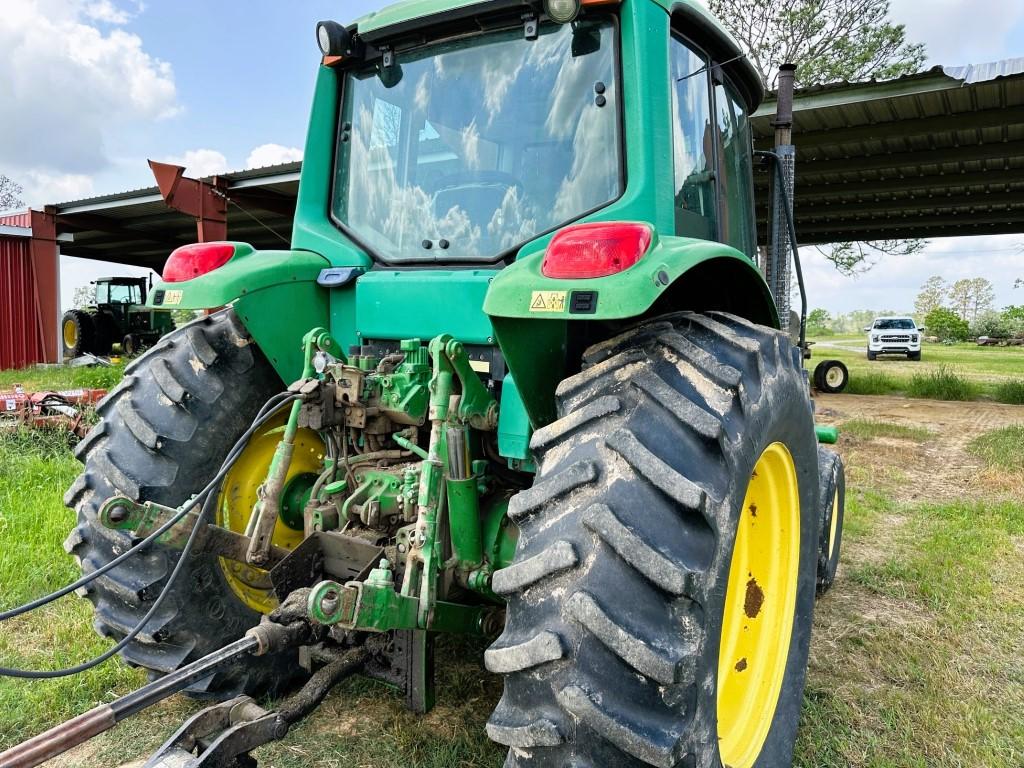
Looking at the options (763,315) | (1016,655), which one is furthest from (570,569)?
(1016,655)

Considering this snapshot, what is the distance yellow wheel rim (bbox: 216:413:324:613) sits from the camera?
8.55 feet

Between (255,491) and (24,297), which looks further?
(24,297)

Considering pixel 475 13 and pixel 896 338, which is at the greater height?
pixel 475 13

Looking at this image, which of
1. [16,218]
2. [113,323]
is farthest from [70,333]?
[16,218]

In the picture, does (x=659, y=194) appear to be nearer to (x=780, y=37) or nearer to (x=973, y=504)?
(x=973, y=504)

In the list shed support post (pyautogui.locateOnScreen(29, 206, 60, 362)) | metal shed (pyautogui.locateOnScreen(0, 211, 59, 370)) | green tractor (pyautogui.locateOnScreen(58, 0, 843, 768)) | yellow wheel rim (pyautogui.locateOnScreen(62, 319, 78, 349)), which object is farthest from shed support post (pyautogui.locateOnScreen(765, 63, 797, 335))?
yellow wheel rim (pyautogui.locateOnScreen(62, 319, 78, 349))

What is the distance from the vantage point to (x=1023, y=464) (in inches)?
282

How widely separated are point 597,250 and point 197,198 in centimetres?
1127

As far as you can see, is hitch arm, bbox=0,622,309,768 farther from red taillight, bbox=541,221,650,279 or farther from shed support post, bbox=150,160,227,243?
shed support post, bbox=150,160,227,243

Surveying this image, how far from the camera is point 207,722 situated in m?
1.77

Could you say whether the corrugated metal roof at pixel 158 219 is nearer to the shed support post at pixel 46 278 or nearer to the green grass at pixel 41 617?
the shed support post at pixel 46 278

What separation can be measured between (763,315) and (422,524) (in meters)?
1.35

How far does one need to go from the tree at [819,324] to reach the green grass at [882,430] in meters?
51.3

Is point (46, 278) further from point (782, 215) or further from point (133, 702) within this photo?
point (133, 702)
